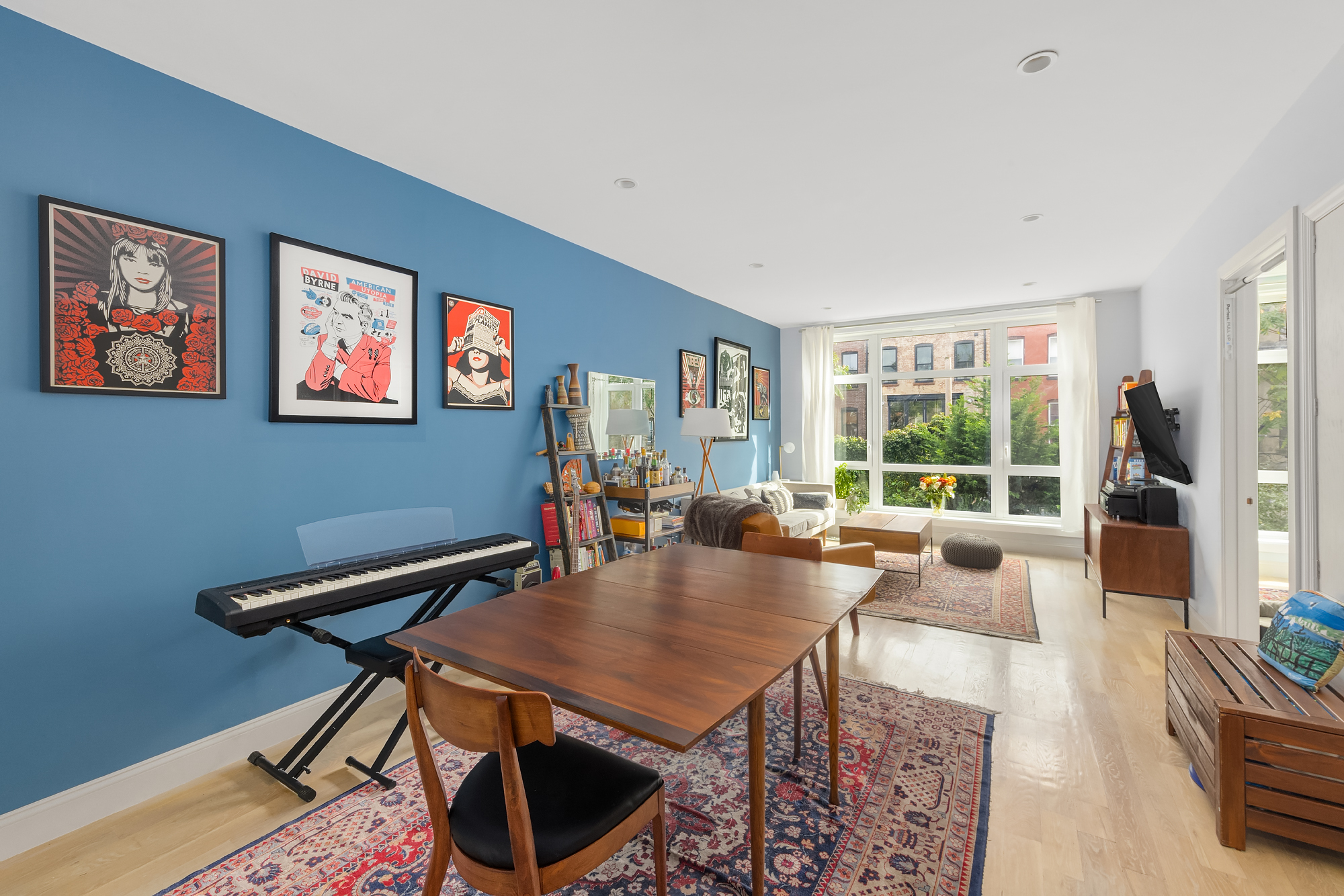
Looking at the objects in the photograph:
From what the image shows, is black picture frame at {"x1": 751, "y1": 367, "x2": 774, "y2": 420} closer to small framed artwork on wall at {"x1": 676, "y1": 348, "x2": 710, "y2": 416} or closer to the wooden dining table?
small framed artwork on wall at {"x1": 676, "y1": 348, "x2": 710, "y2": 416}

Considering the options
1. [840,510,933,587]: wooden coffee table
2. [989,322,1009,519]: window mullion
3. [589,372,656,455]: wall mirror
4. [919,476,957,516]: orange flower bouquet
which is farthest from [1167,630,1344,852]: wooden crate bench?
[989,322,1009,519]: window mullion

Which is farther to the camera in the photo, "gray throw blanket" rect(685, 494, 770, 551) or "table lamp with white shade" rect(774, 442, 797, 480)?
"table lamp with white shade" rect(774, 442, 797, 480)

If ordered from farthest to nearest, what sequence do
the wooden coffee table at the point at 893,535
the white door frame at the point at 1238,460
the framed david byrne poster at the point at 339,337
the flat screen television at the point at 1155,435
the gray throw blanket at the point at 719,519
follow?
the wooden coffee table at the point at 893,535, the flat screen television at the point at 1155,435, the gray throw blanket at the point at 719,519, the white door frame at the point at 1238,460, the framed david byrne poster at the point at 339,337

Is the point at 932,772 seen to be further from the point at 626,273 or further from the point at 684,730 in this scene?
the point at 626,273

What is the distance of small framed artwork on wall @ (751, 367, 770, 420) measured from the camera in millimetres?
6688

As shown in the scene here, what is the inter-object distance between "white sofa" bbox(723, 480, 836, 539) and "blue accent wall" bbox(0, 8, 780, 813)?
3.15 m

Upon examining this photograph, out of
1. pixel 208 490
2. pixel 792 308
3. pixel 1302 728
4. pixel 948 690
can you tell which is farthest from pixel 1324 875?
pixel 792 308

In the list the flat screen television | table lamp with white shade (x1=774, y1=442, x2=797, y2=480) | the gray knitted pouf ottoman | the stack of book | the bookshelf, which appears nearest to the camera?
the stack of book

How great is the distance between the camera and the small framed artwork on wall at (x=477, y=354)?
10.2 ft

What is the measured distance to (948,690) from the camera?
285cm

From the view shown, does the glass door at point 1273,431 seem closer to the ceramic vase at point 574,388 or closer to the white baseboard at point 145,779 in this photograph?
the ceramic vase at point 574,388

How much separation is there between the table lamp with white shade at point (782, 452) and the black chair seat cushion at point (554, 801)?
18.6ft

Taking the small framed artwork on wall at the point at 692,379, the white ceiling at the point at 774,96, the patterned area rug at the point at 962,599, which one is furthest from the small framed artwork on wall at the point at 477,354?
the patterned area rug at the point at 962,599

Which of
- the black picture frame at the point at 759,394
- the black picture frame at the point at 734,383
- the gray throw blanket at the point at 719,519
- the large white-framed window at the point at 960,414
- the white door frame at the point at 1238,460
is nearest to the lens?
the white door frame at the point at 1238,460
